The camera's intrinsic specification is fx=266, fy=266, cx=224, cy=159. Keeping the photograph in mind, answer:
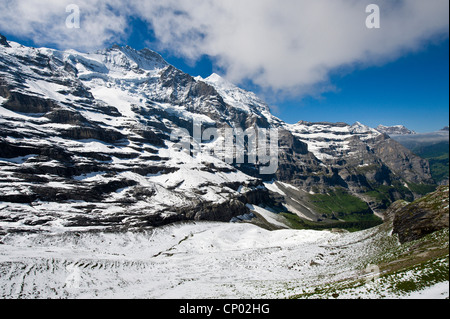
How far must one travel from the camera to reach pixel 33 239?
9194 cm

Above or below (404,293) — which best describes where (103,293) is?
below

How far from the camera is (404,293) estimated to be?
25.2 m

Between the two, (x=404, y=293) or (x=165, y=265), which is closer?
(x=404, y=293)

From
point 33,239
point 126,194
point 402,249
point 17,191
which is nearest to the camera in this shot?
point 402,249
